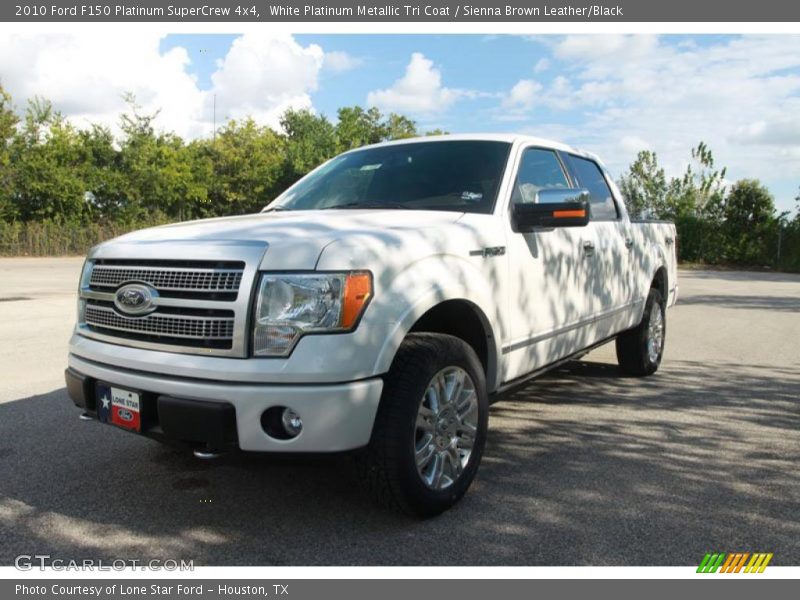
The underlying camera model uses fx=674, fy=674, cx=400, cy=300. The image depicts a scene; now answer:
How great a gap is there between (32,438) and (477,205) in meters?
3.19

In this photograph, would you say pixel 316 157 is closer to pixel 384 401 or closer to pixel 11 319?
pixel 11 319

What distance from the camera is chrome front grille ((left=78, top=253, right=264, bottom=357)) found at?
2715mm

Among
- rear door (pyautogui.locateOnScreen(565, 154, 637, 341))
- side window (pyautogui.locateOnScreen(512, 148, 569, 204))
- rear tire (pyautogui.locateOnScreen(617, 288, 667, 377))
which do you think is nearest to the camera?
side window (pyautogui.locateOnScreen(512, 148, 569, 204))

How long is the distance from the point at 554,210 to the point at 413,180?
0.90 metres

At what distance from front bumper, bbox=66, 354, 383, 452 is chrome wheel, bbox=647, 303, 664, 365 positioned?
415 centimetres

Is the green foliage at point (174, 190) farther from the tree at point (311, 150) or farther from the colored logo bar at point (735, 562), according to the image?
the colored logo bar at point (735, 562)

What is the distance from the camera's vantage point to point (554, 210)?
364 centimetres

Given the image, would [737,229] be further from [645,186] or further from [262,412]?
[262,412]

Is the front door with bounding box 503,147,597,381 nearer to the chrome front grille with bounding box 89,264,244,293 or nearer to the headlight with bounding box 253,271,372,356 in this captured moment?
the headlight with bounding box 253,271,372,356

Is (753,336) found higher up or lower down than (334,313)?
lower down

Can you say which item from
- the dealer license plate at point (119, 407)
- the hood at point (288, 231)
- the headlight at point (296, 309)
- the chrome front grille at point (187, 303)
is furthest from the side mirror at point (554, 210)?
the dealer license plate at point (119, 407)

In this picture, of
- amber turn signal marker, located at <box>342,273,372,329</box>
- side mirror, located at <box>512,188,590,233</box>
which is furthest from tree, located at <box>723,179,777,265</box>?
amber turn signal marker, located at <box>342,273,372,329</box>

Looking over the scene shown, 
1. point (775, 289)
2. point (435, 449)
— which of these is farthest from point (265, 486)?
point (775, 289)

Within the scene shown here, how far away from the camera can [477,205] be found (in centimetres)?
376
